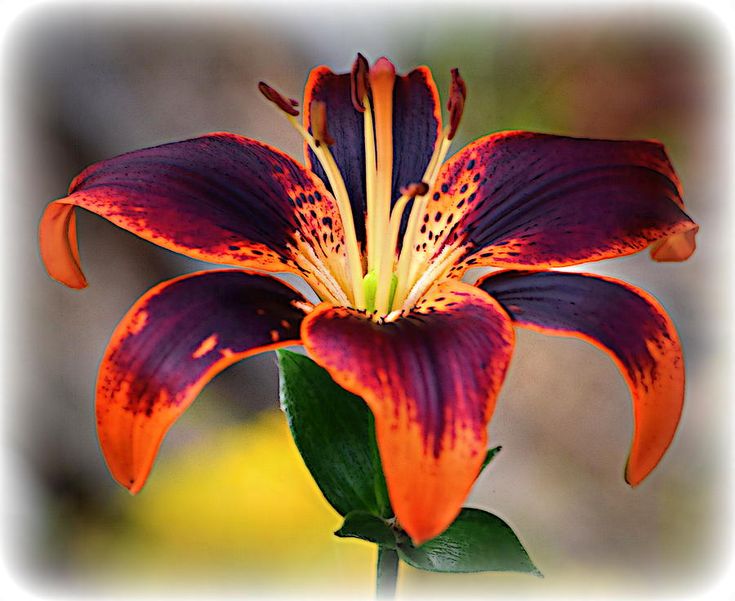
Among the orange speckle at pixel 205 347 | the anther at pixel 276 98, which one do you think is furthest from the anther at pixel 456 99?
the orange speckle at pixel 205 347

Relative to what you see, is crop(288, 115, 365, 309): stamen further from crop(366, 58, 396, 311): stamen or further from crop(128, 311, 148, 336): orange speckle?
crop(128, 311, 148, 336): orange speckle

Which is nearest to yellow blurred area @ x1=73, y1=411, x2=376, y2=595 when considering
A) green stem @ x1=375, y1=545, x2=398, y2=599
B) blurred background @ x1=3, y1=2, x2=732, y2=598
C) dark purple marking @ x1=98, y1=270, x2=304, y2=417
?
blurred background @ x1=3, y1=2, x2=732, y2=598

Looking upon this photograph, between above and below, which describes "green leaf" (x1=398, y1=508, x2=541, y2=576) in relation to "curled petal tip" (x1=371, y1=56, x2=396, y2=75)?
below

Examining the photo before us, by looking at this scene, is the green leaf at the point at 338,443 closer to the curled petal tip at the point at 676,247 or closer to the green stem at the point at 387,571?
the green stem at the point at 387,571

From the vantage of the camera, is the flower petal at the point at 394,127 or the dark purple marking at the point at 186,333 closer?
the dark purple marking at the point at 186,333

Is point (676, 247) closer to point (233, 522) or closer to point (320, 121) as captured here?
point (320, 121)

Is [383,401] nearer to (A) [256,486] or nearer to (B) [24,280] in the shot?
(A) [256,486]

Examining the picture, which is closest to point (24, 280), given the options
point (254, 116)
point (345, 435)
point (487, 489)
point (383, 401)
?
point (254, 116)
